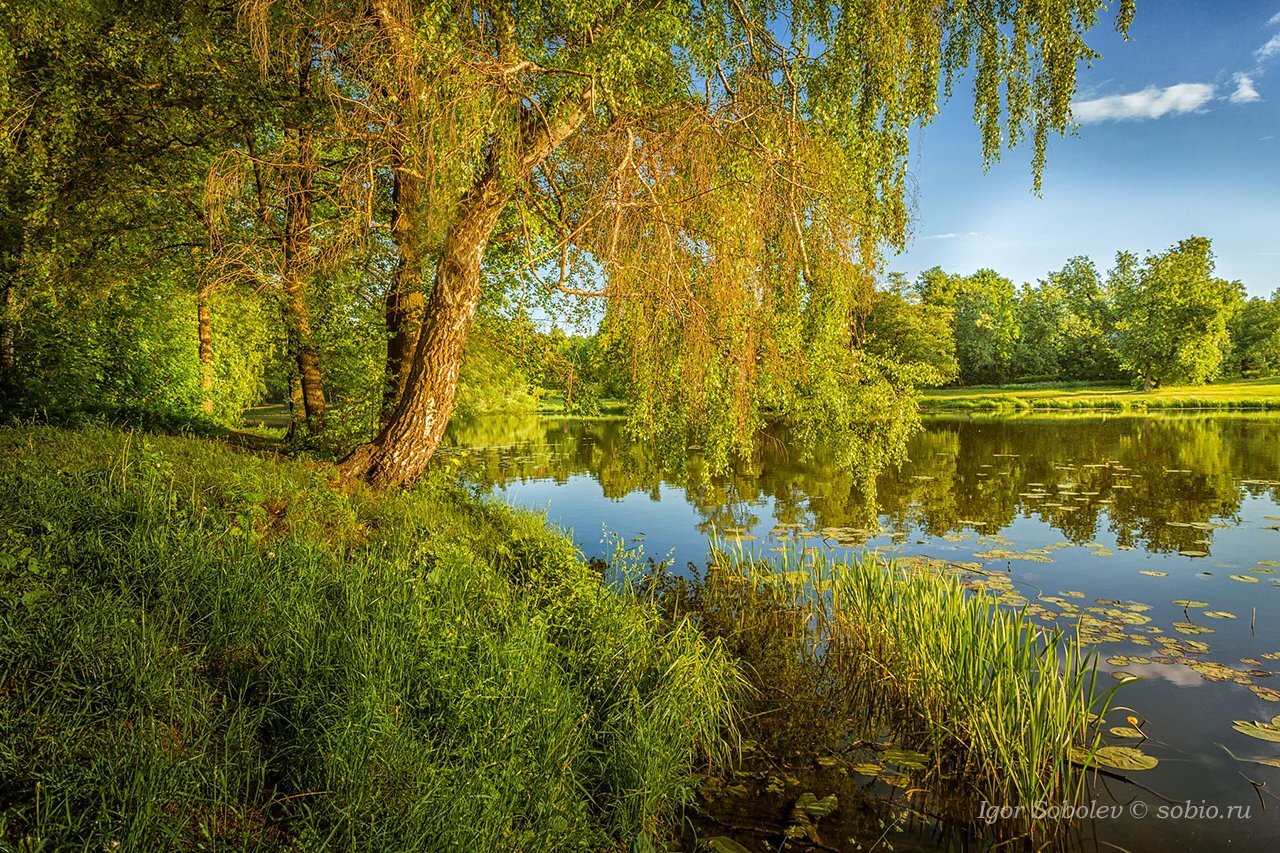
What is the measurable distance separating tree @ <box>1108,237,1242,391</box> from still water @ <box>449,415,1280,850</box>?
2738 cm

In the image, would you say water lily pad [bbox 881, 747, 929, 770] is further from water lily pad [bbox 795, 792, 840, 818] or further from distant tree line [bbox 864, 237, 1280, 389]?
distant tree line [bbox 864, 237, 1280, 389]

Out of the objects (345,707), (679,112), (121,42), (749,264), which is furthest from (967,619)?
(121,42)

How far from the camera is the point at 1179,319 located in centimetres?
4656

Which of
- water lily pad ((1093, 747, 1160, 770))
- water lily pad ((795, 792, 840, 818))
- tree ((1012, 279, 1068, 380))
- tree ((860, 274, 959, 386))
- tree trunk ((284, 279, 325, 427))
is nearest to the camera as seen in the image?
water lily pad ((795, 792, 840, 818))

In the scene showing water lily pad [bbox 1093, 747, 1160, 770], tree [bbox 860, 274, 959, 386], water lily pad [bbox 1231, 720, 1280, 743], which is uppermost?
tree [bbox 860, 274, 959, 386]

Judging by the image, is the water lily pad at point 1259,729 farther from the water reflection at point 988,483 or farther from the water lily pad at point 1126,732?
the water reflection at point 988,483

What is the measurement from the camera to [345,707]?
3.16 metres

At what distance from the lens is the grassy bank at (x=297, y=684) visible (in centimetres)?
244

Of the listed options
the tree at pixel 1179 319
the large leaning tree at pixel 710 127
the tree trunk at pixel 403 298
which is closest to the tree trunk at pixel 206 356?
the tree trunk at pixel 403 298

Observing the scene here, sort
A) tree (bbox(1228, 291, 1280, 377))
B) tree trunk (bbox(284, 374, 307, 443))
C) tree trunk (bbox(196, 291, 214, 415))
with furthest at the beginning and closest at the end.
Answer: tree (bbox(1228, 291, 1280, 377)) < tree trunk (bbox(196, 291, 214, 415)) < tree trunk (bbox(284, 374, 307, 443))

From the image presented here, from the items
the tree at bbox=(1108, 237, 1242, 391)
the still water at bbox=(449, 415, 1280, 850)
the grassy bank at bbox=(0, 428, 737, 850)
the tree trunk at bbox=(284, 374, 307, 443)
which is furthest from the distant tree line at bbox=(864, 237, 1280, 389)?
the grassy bank at bbox=(0, 428, 737, 850)

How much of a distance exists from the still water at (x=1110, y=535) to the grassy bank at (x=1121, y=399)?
17.5m

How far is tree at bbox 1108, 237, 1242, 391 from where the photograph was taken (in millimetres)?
45625

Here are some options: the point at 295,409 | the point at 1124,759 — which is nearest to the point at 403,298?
the point at 295,409
